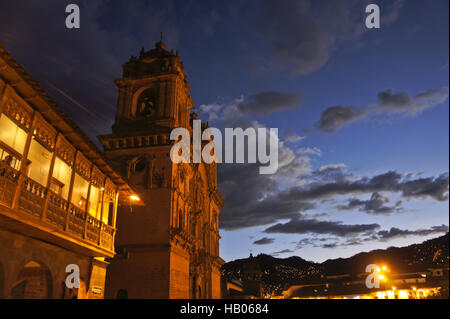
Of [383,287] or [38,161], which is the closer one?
[38,161]

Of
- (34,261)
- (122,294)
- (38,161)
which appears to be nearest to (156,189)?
(122,294)

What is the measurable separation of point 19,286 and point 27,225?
6.12 m

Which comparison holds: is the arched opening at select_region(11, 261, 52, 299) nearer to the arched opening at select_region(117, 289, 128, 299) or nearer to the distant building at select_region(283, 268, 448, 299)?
the arched opening at select_region(117, 289, 128, 299)

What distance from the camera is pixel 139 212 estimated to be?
2614 cm

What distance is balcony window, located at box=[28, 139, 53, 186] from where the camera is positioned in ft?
49.7

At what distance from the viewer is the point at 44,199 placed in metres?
10.8

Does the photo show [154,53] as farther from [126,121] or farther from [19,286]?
[19,286]

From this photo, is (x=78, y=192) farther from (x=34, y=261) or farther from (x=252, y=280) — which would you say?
(x=252, y=280)

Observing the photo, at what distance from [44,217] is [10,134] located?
5.36 metres

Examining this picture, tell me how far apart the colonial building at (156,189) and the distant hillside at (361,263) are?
3722 cm

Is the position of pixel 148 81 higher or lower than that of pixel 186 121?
higher

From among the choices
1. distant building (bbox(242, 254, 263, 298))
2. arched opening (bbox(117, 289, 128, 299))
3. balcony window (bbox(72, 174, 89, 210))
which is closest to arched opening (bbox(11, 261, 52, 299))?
balcony window (bbox(72, 174, 89, 210))

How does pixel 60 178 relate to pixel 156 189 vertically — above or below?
below
